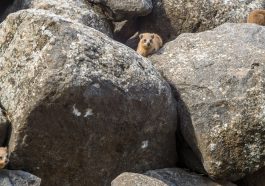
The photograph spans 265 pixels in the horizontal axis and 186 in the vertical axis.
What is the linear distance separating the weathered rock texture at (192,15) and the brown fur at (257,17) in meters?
0.47

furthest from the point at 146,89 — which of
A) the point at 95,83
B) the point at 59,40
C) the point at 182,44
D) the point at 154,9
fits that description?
the point at 154,9

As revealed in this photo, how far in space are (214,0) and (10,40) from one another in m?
5.75

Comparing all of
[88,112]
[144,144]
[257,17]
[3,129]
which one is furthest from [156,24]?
[3,129]

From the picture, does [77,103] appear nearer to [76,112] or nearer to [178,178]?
[76,112]

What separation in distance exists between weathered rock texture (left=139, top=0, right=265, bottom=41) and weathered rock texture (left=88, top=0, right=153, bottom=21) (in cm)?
74

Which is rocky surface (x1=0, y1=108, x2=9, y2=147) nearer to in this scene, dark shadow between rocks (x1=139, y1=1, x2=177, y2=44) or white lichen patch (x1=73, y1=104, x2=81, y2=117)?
white lichen patch (x1=73, y1=104, x2=81, y2=117)

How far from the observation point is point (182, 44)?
11852 mm

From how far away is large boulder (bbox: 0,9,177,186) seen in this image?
29.7ft

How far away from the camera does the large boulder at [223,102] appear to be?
10.1 m

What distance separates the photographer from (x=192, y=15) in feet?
46.8

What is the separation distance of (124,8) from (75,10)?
1146 millimetres

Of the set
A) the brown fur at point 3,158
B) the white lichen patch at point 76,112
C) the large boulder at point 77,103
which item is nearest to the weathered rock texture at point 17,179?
the brown fur at point 3,158

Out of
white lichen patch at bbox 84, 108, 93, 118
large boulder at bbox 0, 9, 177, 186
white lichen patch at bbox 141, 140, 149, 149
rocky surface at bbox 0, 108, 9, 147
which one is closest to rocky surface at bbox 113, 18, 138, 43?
large boulder at bbox 0, 9, 177, 186

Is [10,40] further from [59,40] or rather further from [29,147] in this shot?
[29,147]
